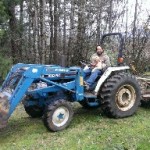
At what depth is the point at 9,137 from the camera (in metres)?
7.18

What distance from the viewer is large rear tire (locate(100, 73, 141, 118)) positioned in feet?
26.3

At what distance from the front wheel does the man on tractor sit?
104 centimetres

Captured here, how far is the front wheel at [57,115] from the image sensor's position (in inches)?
280

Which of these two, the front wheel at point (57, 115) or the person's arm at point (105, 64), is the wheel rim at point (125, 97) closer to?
the person's arm at point (105, 64)

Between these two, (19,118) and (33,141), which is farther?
(19,118)

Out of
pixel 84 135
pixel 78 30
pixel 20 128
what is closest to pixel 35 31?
pixel 78 30

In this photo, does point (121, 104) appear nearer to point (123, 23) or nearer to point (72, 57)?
point (72, 57)

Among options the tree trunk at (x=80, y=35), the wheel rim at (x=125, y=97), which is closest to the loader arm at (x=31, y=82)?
the wheel rim at (x=125, y=97)

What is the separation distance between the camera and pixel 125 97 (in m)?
8.52

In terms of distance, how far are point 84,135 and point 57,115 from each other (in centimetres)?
71

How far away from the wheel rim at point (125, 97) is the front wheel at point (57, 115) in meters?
1.43

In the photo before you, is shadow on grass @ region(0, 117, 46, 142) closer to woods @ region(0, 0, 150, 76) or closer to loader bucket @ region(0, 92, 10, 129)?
loader bucket @ region(0, 92, 10, 129)

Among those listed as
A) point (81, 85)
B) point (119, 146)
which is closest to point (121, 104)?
point (81, 85)

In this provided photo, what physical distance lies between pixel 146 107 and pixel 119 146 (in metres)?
3.24
